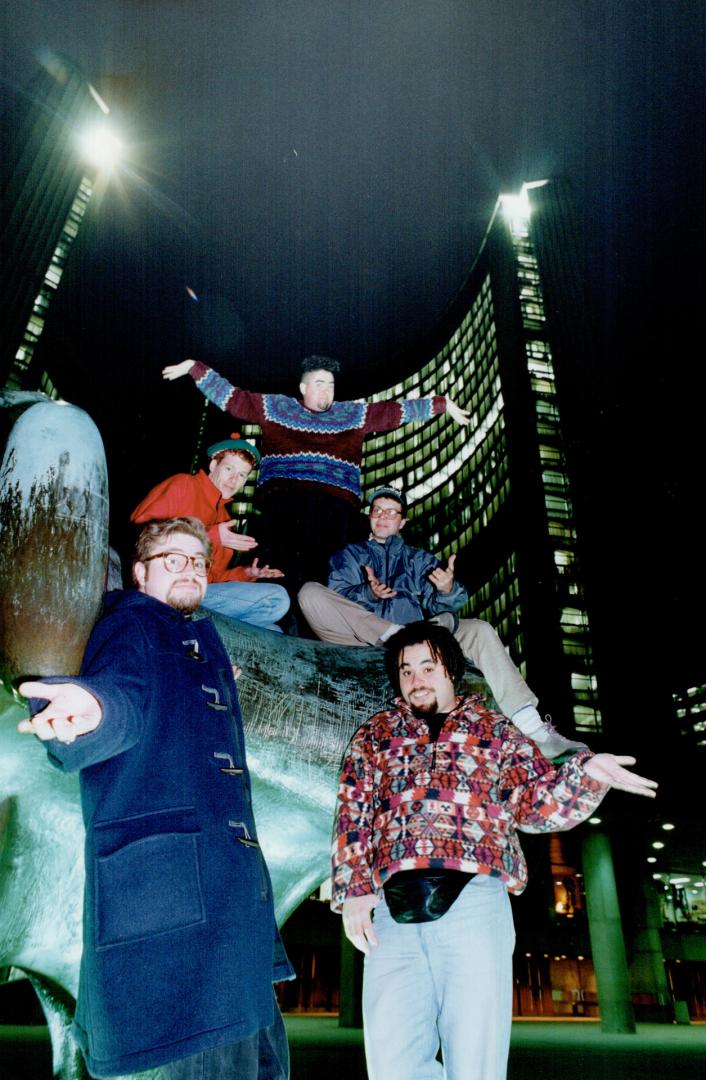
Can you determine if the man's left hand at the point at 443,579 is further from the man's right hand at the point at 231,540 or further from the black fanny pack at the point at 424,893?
the black fanny pack at the point at 424,893

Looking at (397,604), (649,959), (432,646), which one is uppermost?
(397,604)

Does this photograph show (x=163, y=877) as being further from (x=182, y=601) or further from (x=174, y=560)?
(x=174, y=560)

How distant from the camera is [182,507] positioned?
4098 mm

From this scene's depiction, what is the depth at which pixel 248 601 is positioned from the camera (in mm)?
3965

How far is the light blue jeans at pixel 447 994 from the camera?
232cm

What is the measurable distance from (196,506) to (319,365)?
2230 mm

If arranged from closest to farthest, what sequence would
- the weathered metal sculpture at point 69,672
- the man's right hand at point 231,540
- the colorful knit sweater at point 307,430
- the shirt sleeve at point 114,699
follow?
the shirt sleeve at point 114,699
the weathered metal sculpture at point 69,672
the man's right hand at point 231,540
the colorful knit sweater at point 307,430

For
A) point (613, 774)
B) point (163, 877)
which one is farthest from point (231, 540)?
point (163, 877)

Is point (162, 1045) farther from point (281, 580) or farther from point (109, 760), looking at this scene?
point (281, 580)

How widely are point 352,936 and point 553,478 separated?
5578 centimetres

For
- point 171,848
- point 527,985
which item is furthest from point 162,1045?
point 527,985

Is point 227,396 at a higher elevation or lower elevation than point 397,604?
higher

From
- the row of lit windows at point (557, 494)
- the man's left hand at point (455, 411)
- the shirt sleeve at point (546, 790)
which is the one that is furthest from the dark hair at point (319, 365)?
the row of lit windows at point (557, 494)

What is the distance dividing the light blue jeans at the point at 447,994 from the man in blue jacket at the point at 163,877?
0.49m
